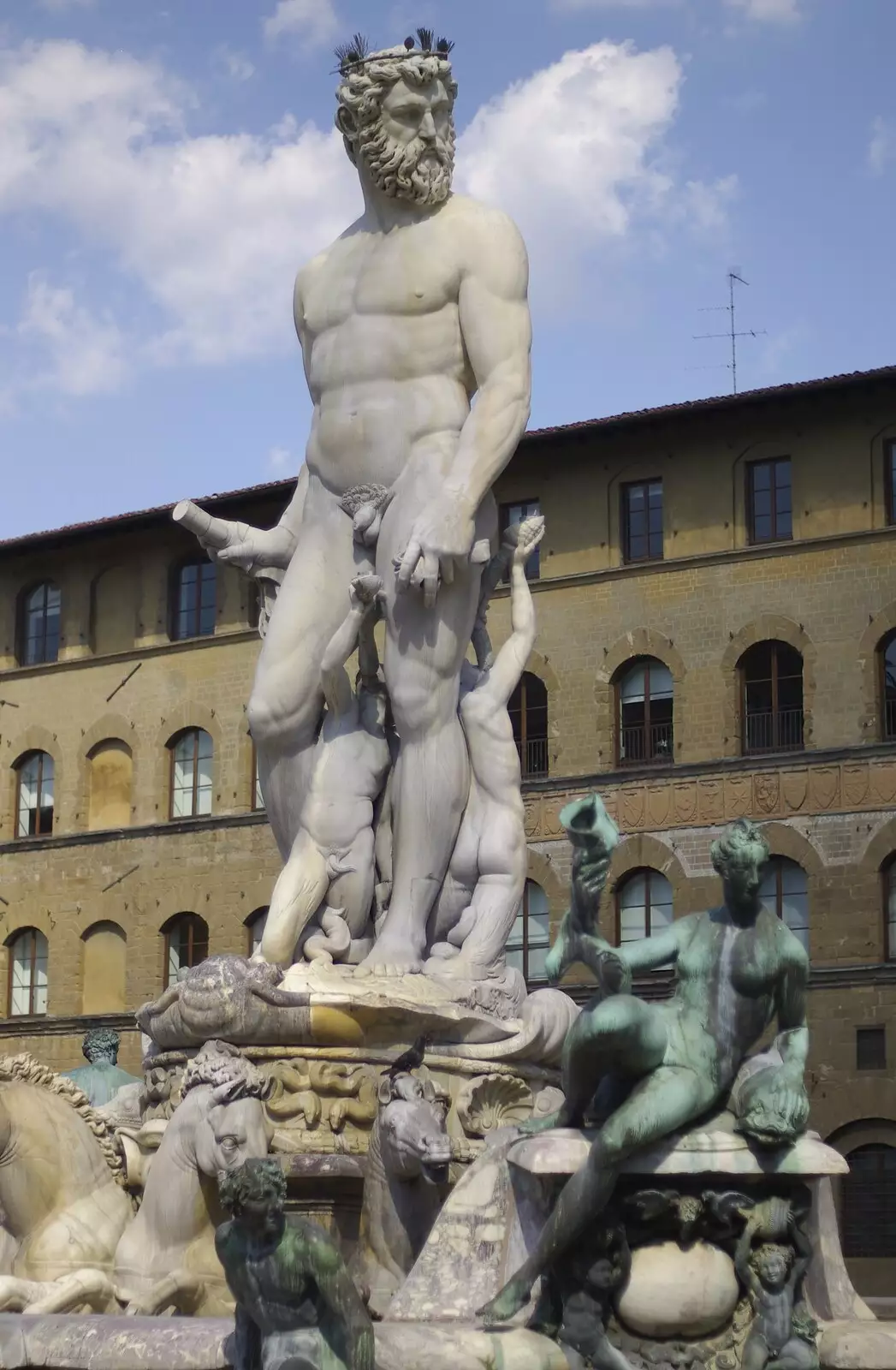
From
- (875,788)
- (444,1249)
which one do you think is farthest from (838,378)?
(444,1249)

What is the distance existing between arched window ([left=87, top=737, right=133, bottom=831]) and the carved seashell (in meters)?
38.7

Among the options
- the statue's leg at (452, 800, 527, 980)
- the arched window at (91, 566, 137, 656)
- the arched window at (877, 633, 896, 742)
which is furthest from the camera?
the arched window at (91, 566, 137, 656)

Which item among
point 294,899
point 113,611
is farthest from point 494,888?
point 113,611

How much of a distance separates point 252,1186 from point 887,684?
116 feet

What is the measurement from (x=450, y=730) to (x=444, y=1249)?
10.9 ft

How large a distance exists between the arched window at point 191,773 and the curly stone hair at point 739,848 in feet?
132

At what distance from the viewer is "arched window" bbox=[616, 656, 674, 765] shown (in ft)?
138

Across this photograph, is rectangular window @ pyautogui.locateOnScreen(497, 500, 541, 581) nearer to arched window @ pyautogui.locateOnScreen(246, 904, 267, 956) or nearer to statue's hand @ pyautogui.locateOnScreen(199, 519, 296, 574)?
arched window @ pyautogui.locateOnScreen(246, 904, 267, 956)

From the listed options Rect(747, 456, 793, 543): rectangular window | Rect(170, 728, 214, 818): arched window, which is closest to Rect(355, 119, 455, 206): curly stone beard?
Rect(747, 456, 793, 543): rectangular window

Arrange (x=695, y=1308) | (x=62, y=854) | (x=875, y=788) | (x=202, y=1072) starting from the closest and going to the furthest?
(x=695, y=1308)
(x=202, y=1072)
(x=875, y=788)
(x=62, y=854)

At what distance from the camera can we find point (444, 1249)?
716cm

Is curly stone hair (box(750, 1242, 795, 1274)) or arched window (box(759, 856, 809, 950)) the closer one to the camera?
curly stone hair (box(750, 1242, 795, 1274))

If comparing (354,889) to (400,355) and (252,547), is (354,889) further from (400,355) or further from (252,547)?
(400,355)

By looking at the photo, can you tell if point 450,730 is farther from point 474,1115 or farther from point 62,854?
point 62,854
